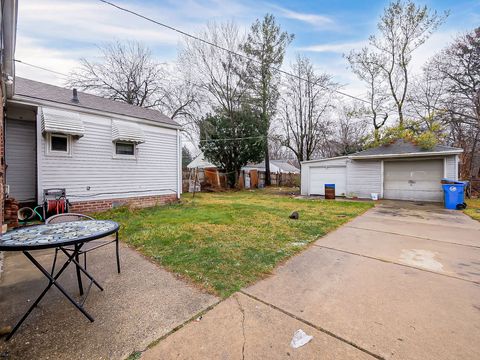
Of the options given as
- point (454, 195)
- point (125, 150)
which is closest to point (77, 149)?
point (125, 150)

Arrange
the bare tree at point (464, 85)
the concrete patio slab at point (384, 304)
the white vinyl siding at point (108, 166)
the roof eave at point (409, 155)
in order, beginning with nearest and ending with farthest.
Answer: the concrete patio slab at point (384, 304), the white vinyl siding at point (108, 166), the roof eave at point (409, 155), the bare tree at point (464, 85)

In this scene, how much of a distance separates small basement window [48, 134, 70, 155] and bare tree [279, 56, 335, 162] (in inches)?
671

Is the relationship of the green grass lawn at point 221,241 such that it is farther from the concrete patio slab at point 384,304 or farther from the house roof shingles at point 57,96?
the house roof shingles at point 57,96

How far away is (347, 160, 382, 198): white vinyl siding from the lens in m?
11.3

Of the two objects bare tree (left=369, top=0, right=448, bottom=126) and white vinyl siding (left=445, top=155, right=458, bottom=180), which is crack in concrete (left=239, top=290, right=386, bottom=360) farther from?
bare tree (left=369, top=0, right=448, bottom=126)

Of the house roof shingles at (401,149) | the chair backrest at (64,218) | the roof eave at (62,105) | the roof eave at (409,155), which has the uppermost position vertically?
the roof eave at (62,105)

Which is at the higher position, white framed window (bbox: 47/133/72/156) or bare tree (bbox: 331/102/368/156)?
bare tree (bbox: 331/102/368/156)

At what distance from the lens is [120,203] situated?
736cm

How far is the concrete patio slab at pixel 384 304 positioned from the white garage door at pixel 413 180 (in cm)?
986

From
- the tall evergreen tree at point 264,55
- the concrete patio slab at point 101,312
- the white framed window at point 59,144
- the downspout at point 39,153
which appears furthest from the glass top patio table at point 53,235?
the tall evergreen tree at point 264,55

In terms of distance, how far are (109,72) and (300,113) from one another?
16093mm

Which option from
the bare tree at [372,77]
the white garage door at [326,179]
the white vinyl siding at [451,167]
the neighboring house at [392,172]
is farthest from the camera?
the bare tree at [372,77]

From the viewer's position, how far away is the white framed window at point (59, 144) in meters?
5.94

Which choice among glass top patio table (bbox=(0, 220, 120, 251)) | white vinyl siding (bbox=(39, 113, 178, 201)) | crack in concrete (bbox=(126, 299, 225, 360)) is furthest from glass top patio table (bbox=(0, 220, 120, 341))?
white vinyl siding (bbox=(39, 113, 178, 201))
